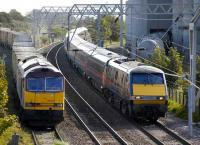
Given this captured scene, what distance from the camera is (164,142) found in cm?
2247

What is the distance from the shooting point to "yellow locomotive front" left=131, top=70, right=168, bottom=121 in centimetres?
2656

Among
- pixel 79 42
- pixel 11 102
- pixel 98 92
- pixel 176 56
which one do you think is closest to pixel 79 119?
pixel 11 102

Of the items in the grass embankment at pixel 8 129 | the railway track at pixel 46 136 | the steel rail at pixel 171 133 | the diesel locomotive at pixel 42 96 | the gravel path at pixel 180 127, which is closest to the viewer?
the grass embankment at pixel 8 129

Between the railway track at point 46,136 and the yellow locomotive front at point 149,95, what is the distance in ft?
15.0

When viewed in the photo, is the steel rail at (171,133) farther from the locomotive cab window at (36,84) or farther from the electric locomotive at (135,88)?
the locomotive cab window at (36,84)

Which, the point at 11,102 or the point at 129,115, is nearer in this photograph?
the point at 129,115

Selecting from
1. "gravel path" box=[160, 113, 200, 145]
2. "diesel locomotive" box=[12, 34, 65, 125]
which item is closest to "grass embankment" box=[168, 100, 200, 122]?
"gravel path" box=[160, 113, 200, 145]

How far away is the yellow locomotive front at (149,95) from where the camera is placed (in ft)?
87.1

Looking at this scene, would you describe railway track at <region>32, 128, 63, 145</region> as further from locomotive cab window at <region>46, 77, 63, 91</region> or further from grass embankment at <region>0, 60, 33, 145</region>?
locomotive cab window at <region>46, 77, 63, 91</region>

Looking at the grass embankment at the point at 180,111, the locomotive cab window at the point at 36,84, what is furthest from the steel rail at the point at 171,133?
the locomotive cab window at the point at 36,84

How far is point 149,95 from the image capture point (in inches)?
1052

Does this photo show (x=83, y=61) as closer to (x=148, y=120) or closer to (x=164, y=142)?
(x=148, y=120)

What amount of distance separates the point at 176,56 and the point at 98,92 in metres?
6.34

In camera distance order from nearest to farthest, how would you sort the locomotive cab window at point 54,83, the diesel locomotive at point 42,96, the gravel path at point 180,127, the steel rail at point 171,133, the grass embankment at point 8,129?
the grass embankment at point 8,129 < the steel rail at point 171,133 < the gravel path at point 180,127 < the diesel locomotive at point 42,96 < the locomotive cab window at point 54,83
